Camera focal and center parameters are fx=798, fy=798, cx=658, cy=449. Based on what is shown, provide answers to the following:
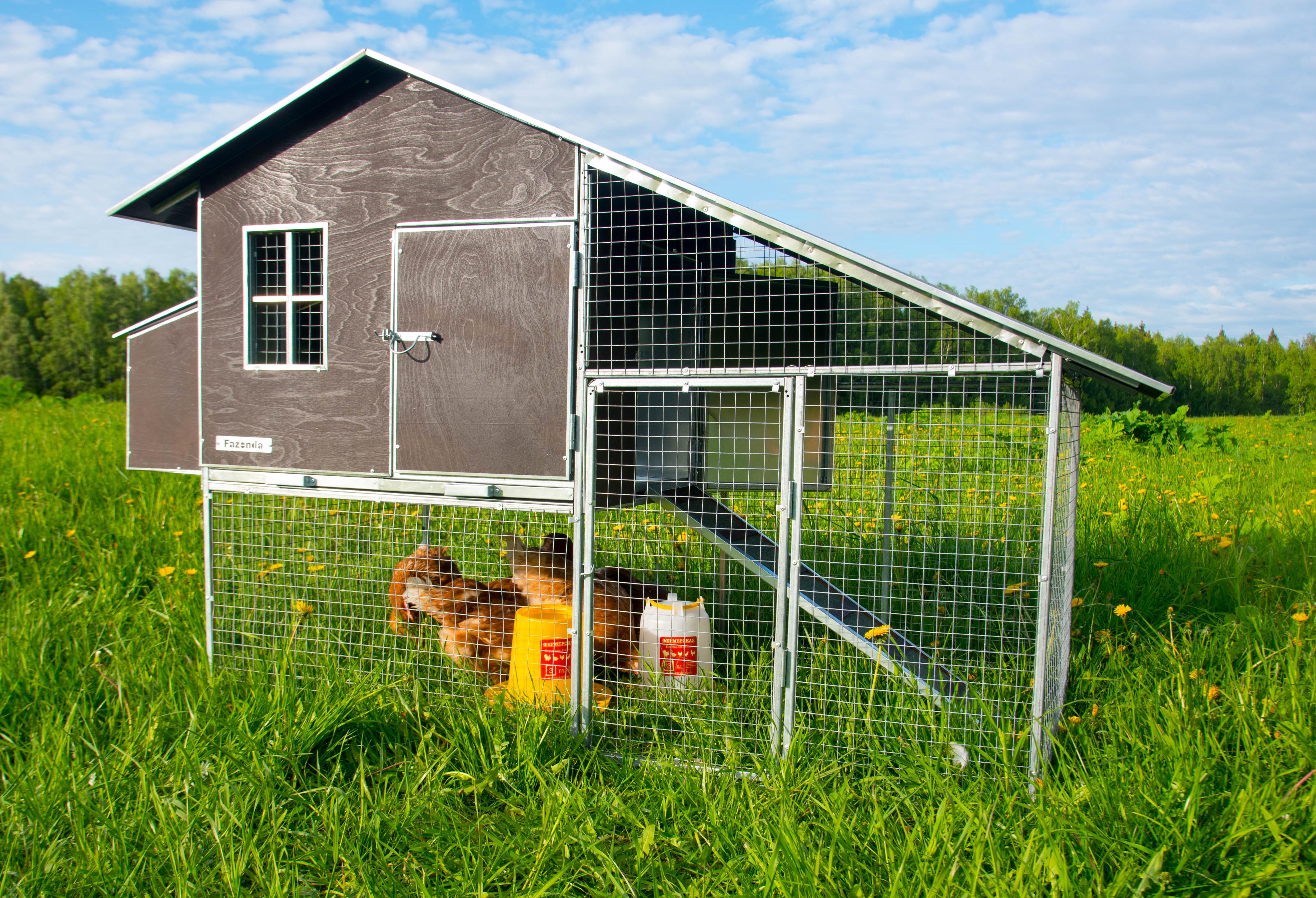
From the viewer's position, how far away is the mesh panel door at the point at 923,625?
10.8 feet

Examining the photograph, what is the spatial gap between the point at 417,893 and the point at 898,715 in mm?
2144

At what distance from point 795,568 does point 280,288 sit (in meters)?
3.17

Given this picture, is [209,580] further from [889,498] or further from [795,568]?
[889,498]

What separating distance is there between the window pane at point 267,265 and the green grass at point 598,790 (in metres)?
2.00

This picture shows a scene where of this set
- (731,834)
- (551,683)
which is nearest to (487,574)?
(551,683)

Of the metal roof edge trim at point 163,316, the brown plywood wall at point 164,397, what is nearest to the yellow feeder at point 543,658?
the brown plywood wall at point 164,397

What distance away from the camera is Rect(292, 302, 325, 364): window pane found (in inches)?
169

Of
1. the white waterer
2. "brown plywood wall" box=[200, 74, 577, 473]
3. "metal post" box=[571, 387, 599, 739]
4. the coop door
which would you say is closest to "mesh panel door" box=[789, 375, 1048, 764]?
the white waterer

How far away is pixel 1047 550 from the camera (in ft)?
10.2

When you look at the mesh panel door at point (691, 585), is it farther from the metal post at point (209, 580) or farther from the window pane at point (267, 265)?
the metal post at point (209, 580)

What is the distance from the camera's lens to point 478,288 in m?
3.92

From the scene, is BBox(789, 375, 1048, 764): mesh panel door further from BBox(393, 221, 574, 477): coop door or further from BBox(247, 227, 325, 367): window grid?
BBox(247, 227, 325, 367): window grid

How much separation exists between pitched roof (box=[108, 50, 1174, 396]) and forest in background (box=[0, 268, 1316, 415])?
18.8 inches

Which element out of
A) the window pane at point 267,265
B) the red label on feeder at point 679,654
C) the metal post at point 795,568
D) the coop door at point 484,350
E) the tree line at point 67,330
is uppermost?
the tree line at point 67,330
